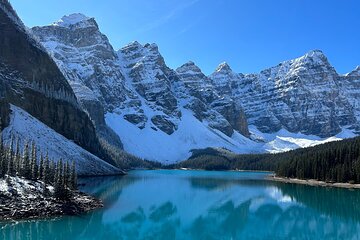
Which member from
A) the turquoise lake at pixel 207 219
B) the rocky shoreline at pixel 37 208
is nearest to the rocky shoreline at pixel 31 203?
the rocky shoreline at pixel 37 208

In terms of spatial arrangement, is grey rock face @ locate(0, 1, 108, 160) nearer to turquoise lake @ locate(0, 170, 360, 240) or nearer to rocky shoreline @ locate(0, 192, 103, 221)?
turquoise lake @ locate(0, 170, 360, 240)

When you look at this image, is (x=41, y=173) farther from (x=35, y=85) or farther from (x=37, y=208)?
(x=35, y=85)

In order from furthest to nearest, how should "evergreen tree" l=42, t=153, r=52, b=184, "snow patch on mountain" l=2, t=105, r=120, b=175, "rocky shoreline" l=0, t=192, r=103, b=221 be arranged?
1. "snow patch on mountain" l=2, t=105, r=120, b=175
2. "evergreen tree" l=42, t=153, r=52, b=184
3. "rocky shoreline" l=0, t=192, r=103, b=221

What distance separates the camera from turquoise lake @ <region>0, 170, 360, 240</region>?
53719mm

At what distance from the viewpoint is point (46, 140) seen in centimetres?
14262

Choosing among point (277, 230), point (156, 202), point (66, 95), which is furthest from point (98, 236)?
point (66, 95)

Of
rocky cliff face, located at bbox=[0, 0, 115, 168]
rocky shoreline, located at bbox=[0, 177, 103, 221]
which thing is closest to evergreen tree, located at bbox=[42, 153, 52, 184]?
rocky shoreline, located at bbox=[0, 177, 103, 221]

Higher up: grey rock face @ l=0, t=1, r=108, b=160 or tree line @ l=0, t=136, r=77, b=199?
grey rock face @ l=0, t=1, r=108, b=160

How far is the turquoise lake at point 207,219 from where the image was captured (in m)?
53.7

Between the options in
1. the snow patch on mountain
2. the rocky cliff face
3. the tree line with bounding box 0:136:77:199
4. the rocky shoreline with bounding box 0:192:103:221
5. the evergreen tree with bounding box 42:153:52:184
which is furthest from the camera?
the rocky cliff face

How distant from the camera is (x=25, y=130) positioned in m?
139

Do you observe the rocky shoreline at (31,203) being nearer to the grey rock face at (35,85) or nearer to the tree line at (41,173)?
the tree line at (41,173)

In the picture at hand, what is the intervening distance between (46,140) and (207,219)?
87775 mm

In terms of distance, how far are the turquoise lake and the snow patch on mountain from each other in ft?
157
